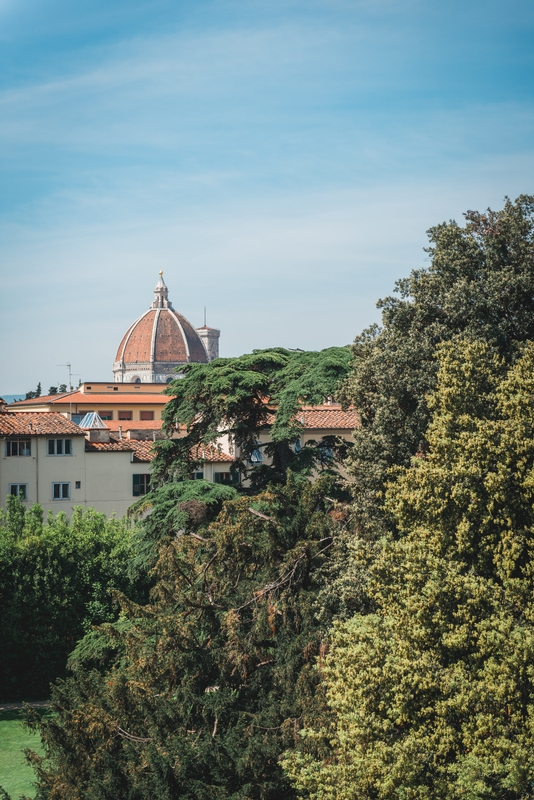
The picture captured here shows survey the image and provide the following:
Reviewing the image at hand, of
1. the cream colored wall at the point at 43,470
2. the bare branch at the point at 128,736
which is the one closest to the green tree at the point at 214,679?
the bare branch at the point at 128,736

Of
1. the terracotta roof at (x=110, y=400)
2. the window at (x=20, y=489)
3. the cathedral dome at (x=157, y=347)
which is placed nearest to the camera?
the window at (x=20, y=489)

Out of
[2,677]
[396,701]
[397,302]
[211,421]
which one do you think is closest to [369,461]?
[397,302]

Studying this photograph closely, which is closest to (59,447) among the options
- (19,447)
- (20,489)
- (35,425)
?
(35,425)

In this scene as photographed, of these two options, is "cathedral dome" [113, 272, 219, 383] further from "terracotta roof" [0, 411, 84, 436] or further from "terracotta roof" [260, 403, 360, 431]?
"terracotta roof" [260, 403, 360, 431]

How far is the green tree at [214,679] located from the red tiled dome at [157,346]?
151 m

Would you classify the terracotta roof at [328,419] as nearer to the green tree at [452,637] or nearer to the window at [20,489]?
the window at [20,489]

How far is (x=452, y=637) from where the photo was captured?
11273mm

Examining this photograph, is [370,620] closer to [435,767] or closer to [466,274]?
[435,767]

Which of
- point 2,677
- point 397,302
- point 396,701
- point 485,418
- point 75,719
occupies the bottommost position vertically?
point 2,677

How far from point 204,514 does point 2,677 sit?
11800 millimetres

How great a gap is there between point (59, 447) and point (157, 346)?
132495 millimetres

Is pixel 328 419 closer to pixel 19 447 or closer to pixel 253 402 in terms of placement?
pixel 19 447

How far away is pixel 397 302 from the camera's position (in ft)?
57.6

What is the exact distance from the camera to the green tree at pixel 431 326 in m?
16.1
